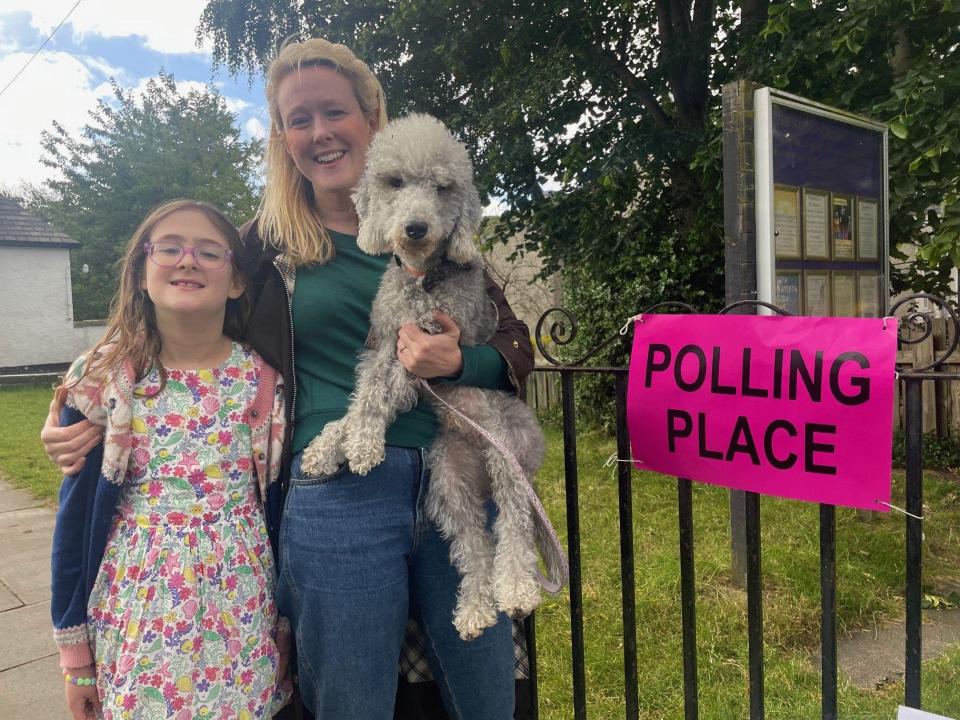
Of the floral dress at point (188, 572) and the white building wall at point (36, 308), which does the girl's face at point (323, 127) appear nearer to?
the floral dress at point (188, 572)

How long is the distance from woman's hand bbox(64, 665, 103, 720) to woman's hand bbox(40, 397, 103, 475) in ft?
1.65

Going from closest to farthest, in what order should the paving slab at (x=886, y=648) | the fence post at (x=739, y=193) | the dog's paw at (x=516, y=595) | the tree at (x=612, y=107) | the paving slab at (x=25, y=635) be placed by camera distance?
the dog's paw at (x=516, y=595) < the paving slab at (x=886, y=648) < the paving slab at (x=25, y=635) < the fence post at (x=739, y=193) < the tree at (x=612, y=107)

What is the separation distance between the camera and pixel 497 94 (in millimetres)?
8508

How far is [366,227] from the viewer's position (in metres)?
1.72

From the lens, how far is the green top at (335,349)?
1.77 m

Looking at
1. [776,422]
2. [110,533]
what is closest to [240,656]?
[110,533]

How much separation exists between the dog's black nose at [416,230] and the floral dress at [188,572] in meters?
0.63

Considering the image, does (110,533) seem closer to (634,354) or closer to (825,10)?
(634,354)

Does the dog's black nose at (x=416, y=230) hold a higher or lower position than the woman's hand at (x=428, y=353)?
higher

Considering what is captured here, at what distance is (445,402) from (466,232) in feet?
1.46

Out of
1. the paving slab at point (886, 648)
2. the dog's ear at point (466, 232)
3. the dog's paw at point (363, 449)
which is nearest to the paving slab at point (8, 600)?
the dog's paw at point (363, 449)

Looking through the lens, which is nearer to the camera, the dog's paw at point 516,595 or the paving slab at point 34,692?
the dog's paw at point 516,595

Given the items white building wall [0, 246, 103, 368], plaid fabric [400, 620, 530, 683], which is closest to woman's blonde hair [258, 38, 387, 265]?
plaid fabric [400, 620, 530, 683]

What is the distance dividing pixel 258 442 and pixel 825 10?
6065 mm
